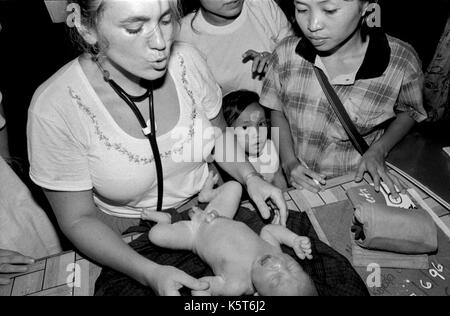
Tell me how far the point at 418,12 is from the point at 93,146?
5.28m

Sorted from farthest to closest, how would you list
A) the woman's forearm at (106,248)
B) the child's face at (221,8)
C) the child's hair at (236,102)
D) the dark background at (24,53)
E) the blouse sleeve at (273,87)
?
the dark background at (24,53) < the child's hair at (236,102) < the child's face at (221,8) < the blouse sleeve at (273,87) < the woman's forearm at (106,248)

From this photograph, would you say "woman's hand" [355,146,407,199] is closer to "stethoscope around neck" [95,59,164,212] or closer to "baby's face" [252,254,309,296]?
"baby's face" [252,254,309,296]

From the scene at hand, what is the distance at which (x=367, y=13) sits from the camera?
2.23 meters

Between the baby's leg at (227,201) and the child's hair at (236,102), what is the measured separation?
4.05 ft

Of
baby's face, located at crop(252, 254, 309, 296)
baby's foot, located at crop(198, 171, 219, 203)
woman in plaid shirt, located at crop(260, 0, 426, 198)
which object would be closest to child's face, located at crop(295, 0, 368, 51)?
woman in plaid shirt, located at crop(260, 0, 426, 198)

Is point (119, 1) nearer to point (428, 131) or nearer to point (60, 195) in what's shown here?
point (60, 195)

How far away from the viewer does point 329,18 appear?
2.05 meters

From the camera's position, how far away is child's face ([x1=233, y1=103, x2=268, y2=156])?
3.05 meters

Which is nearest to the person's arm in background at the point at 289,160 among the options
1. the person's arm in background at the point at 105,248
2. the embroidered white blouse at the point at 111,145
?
the embroidered white blouse at the point at 111,145

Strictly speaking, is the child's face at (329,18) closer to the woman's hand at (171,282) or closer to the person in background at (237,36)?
the person in background at (237,36)

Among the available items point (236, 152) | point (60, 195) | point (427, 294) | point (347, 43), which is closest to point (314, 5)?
point (347, 43)

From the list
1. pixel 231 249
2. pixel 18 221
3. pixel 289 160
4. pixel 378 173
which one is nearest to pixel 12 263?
pixel 18 221

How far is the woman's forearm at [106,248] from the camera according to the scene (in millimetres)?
1620
